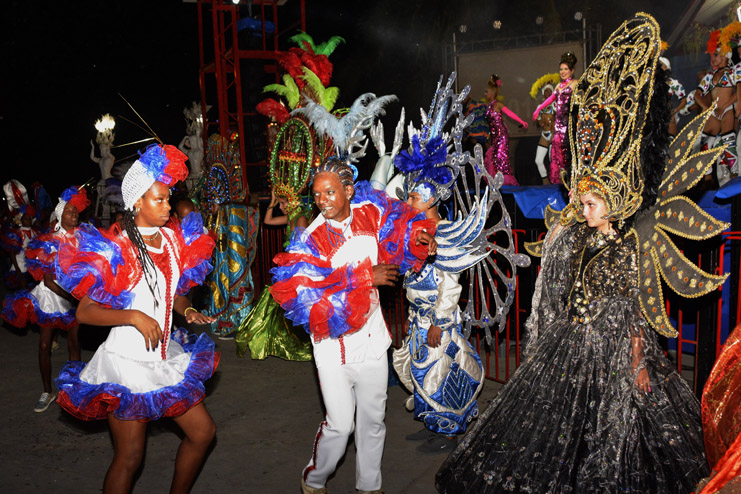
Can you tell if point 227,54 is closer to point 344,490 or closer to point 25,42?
point 344,490

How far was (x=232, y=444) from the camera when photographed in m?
5.09

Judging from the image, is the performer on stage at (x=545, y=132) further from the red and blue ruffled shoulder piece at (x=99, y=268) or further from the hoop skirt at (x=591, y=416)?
the red and blue ruffled shoulder piece at (x=99, y=268)

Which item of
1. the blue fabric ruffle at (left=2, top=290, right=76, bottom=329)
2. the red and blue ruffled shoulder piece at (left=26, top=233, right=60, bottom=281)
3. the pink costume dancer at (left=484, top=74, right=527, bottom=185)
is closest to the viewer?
the red and blue ruffled shoulder piece at (left=26, top=233, right=60, bottom=281)

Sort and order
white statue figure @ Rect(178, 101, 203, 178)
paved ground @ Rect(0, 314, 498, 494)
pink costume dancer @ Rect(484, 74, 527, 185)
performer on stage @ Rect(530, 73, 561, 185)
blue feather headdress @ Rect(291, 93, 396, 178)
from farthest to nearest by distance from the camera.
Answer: white statue figure @ Rect(178, 101, 203, 178), pink costume dancer @ Rect(484, 74, 527, 185), performer on stage @ Rect(530, 73, 561, 185), blue feather headdress @ Rect(291, 93, 396, 178), paved ground @ Rect(0, 314, 498, 494)

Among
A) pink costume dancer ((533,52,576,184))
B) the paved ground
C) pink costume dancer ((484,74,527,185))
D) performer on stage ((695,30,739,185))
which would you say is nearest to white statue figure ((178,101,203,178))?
pink costume dancer ((484,74,527,185))

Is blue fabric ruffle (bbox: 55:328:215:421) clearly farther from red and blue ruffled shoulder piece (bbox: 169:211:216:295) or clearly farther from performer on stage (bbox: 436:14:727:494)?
performer on stage (bbox: 436:14:727:494)

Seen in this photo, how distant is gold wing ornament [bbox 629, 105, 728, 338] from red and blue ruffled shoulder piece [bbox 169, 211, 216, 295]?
8.14ft

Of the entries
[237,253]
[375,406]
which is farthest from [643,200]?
[237,253]

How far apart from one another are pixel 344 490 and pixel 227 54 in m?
7.79

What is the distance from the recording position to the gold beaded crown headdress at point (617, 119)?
11.8ft

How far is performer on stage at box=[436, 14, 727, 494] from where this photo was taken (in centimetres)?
350

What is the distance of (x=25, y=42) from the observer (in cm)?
1884

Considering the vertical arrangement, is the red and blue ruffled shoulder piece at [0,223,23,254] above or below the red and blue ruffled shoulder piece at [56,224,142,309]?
below

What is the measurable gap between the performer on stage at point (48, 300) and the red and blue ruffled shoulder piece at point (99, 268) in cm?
287
